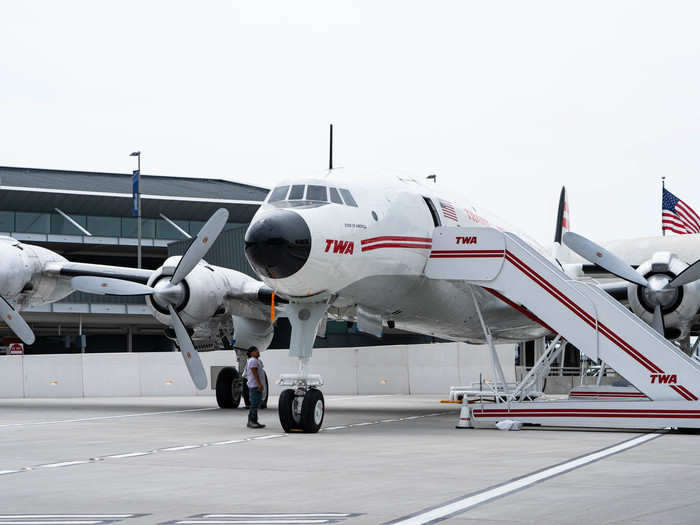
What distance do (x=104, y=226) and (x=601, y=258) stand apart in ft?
150

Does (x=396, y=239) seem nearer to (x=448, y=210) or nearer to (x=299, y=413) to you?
Result: (x=448, y=210)

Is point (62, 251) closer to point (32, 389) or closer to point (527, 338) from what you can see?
point (32, 389)

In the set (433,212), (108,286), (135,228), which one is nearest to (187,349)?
(108,286)

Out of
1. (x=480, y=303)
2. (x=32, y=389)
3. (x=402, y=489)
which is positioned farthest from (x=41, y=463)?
(x=32, y=389)

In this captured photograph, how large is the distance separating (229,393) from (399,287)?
27.3ft

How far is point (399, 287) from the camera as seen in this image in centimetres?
1681

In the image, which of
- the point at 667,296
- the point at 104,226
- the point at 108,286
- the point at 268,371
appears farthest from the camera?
the point at 104,226

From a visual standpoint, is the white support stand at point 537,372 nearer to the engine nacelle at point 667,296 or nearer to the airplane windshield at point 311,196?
the engine nacelle at point 667,296

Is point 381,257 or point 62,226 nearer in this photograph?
point 381,257

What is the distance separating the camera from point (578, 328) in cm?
1598

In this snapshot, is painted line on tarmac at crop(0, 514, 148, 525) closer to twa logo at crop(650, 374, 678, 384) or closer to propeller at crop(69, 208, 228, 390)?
twa logo at crop(650, 374, 678, 384)

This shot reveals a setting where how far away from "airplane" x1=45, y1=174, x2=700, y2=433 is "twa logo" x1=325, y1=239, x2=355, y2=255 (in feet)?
0.06

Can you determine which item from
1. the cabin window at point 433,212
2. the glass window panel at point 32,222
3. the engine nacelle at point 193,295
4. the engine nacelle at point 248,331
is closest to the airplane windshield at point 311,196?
the cabin window at point 433,212

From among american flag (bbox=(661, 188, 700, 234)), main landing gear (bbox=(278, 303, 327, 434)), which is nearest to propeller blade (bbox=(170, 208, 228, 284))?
main landing gear (bbox=(278, 303, 327, 434))
